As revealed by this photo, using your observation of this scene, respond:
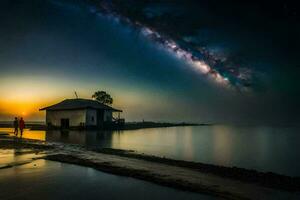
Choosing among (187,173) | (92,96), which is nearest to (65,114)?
(92,96)

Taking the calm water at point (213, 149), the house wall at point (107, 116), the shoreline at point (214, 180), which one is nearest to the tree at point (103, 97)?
the house wall at point (107, 116)

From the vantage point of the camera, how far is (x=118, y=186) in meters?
→ 10.9

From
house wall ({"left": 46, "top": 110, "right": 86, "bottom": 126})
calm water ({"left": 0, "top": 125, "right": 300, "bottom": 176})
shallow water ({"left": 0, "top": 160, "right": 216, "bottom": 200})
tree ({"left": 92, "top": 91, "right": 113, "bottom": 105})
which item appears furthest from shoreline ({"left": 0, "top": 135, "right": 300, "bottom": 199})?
tree ({"left": 92, "top": 91, "right": 113, "bottom": 105})

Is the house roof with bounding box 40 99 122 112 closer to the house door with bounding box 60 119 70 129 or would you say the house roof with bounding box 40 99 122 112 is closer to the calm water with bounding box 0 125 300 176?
the house door with bounding box 60 119 70 129

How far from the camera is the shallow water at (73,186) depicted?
374 inches

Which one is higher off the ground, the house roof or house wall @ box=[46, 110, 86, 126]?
the house roof

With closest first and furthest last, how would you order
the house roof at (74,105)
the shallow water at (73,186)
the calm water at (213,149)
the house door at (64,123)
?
the shallow water at (73,186)
the calm water at (213,149)
the house roof at (74,105)
the house door at (64,123)

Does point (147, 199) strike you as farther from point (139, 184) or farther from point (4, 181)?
point (4, 181)

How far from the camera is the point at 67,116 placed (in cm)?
6188

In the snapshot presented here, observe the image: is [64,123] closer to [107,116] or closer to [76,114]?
[76,114]

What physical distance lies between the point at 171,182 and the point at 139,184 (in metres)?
1.23

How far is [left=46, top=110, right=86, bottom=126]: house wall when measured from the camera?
60125mm

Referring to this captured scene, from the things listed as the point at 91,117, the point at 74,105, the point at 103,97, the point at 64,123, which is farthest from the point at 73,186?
the point at 103,97

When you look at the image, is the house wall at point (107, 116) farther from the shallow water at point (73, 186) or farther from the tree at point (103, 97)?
the shallow water at point (73, 186)
